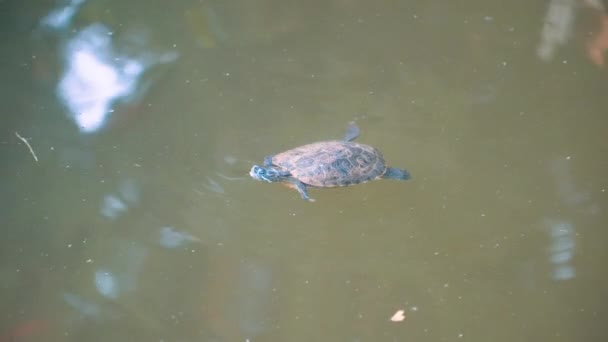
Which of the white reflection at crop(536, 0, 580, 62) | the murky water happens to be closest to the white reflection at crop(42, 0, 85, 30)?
the murky water

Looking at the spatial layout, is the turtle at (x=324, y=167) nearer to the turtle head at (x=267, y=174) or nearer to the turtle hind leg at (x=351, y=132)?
the turtle head at (x=267, y=174)

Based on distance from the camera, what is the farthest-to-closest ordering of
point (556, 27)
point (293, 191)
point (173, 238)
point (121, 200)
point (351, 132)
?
point (556, 27) → point (351, 132) → point (293, 191) → point (121, 200) → point (173, 238)


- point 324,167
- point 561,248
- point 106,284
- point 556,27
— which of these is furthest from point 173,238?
point 556,27

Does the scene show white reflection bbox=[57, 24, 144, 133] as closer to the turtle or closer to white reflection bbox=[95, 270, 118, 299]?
white reflection bbox=[95, 270, 118, 299]

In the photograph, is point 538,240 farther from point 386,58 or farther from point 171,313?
point 171,313

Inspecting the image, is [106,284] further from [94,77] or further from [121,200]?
[94,77]
